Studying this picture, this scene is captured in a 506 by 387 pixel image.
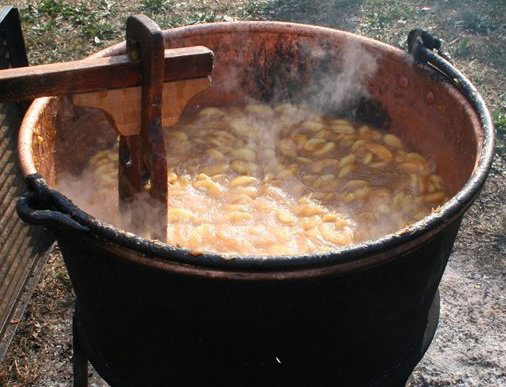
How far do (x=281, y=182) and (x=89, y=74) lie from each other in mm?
1160

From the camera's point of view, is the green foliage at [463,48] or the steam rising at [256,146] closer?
the steam rising at [256,146]

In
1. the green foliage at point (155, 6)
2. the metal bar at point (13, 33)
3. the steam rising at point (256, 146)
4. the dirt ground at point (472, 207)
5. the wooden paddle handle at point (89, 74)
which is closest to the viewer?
the wooden paddle handle at point (89, 74)

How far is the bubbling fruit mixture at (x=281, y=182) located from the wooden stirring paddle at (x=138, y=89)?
0.92 ft

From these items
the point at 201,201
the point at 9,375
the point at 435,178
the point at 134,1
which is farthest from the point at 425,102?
the point at 134,1

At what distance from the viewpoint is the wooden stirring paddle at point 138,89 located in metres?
1.68

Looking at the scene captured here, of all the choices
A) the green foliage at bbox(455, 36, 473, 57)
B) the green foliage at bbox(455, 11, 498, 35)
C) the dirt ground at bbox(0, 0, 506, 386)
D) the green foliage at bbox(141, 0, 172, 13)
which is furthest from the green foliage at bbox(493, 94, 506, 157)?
the green foliage at bbox(141, 0, 172, 13)

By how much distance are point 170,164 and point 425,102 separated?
1.15m

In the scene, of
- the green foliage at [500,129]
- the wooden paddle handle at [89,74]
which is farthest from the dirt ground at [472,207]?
the wooden paddle handle at [89,74]

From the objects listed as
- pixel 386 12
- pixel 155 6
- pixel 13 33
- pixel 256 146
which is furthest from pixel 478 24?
pixel 13 33

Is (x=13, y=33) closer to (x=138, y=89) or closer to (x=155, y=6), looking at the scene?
(x=138, y=89)

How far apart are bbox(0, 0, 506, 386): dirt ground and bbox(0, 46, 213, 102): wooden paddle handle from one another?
165 centimetres

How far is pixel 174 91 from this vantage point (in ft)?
6.27

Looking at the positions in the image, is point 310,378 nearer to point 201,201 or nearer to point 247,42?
point 201,201

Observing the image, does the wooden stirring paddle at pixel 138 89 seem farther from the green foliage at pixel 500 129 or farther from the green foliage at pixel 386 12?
the green foliage at pixel 386 12
